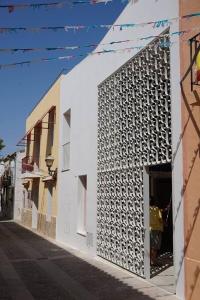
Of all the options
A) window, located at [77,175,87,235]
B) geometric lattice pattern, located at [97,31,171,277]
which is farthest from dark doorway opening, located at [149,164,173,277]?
window, located at [77,175,87,235]

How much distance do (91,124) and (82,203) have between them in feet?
9.34

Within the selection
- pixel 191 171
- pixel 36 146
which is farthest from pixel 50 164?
pixel 191 171

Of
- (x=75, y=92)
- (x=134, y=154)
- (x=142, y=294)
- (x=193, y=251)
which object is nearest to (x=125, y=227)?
(x=134, y=154)

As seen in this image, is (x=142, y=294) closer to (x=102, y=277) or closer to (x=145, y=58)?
(x=102, y=277)

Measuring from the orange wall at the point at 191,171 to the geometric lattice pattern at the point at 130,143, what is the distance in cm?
75

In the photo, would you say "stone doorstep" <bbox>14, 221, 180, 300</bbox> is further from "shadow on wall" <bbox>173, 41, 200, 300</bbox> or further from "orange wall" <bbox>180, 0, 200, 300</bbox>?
"orange wall" <bbox>180, 0, 200, 300</bbox>

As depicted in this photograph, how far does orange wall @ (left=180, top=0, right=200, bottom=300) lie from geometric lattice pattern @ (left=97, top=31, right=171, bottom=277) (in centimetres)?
75

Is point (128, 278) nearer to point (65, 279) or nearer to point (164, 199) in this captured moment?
point (65, 279)

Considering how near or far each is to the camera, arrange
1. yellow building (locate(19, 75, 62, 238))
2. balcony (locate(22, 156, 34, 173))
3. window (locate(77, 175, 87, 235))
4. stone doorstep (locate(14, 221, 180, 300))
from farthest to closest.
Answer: balcony (locate(22, 156, 34, 173)), yellow building (locate(19, 75, 62, 238)), window (locate(77, 175, 87, 235)), stone doorstep (locate(14, 221, 180, 300))

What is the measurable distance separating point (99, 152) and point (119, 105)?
1849 millimetres

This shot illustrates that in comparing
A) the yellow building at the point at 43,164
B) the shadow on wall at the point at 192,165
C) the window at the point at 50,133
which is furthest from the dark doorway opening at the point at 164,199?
the window at the point at 50,133

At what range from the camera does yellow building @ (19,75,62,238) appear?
18.1m

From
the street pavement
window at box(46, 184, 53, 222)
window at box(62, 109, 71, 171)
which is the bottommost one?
the street pavement

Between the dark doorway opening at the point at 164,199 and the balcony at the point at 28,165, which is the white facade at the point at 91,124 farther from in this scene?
the balcony at the point at 28,165
